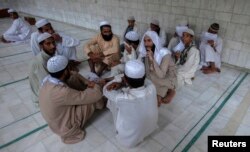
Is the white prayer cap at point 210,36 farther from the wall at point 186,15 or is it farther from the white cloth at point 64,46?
the white cloth at point 64,46

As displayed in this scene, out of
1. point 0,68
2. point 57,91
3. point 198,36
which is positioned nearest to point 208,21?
point 198,36

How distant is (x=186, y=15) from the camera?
3.61 m

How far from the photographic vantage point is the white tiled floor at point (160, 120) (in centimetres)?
196

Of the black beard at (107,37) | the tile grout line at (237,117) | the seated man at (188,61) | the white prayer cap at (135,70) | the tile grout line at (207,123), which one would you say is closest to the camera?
the white prayer cap at (135,70)

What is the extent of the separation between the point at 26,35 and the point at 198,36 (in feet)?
14.1

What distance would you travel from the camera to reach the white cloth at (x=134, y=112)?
5.43 feet

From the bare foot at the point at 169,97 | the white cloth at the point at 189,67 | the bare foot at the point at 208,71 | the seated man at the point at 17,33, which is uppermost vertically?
the seated man at the point at 17,33

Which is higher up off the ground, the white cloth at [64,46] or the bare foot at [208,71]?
the white cloth at [64,46]

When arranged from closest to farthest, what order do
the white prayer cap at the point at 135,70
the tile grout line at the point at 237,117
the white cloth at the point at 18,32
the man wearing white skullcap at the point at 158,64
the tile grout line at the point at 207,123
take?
the white prayer cap at the point at 135,70 < the tile grout line at the point at 207,123 < the tile grout line at the point at 237,117 < the man wearing white skullcap at the point at 158,64 < the white cloth at the point at 18,32

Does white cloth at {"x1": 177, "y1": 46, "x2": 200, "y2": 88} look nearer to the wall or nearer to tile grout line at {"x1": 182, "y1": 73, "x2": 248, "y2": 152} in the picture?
tile grout line at {"x1": 182, "y1": 73, "x2": 248, "y2": 152}

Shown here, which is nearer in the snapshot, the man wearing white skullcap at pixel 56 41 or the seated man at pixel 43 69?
the seated man at pixel 43 69

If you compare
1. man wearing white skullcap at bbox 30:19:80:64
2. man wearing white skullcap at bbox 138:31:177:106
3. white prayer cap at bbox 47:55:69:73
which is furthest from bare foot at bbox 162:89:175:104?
man wearing white skullcap at bbox 30:19:80:64

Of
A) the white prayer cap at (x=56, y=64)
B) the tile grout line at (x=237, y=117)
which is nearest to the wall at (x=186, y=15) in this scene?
the tile grout line at (x=237, y=117)

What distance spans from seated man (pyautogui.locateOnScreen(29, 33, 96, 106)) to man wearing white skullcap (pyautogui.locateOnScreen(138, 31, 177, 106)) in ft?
2.66
